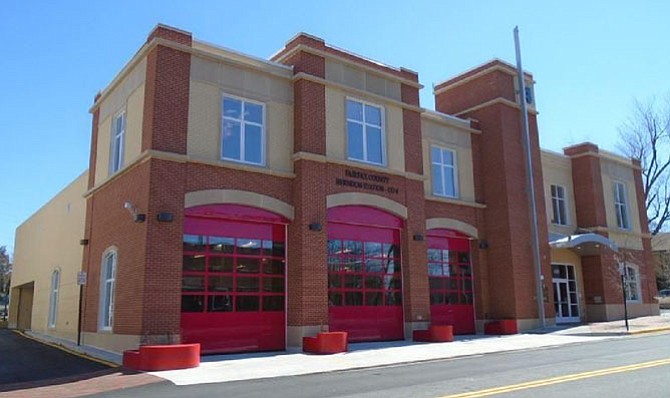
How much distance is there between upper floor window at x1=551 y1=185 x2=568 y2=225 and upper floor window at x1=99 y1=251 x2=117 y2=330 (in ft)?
74.7

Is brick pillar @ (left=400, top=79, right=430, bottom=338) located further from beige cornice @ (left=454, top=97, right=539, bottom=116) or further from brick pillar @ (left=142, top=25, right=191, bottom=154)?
brick pillar @ (left=142, top=25, right=191, bottom=154)

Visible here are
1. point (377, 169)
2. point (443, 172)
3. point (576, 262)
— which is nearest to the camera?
point (377, 169)

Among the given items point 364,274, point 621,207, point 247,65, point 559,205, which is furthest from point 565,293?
point 247,65

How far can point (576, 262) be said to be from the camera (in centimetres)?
3191

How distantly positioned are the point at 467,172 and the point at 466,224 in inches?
102

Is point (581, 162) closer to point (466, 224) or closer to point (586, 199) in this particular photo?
point (586, 199)

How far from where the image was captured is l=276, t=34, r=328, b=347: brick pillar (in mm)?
18953

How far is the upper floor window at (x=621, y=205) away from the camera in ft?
115

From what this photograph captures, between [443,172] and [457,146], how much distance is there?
1597mm

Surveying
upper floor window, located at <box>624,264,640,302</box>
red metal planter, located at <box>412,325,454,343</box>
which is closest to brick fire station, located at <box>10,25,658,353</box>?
red metal planter, located at <box>412,325,454,343</box>

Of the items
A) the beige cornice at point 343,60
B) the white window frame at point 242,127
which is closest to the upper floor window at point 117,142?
the white window frame at point 242,127

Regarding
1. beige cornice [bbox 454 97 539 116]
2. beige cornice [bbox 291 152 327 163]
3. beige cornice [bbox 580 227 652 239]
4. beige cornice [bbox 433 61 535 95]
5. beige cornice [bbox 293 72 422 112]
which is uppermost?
beige cornice [bbox 433 61 535 95]

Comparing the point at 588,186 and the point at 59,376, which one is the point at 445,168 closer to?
the point at 588,186

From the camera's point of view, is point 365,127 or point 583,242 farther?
point 583,242
